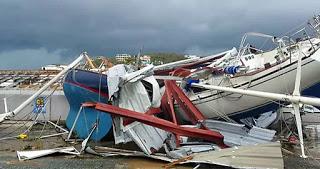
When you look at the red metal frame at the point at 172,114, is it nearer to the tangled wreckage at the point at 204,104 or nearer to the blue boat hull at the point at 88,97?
the tangled wreckage at the point at 204,104

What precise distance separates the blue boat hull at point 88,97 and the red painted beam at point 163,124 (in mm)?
3243

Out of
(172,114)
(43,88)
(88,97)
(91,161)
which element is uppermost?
(43,88)

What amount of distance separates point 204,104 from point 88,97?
5.71m

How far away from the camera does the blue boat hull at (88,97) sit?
20.8 meters

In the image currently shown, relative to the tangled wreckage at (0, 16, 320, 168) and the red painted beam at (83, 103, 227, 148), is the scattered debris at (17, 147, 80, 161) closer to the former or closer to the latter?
the tangled wreckage at (0, 16, 320, 168)

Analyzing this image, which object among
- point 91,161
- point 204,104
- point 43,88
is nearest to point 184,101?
point 204,104

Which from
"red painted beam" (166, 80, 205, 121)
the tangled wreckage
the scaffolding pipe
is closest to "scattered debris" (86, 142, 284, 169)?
the tangled wreckage

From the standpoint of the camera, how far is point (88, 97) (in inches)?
868

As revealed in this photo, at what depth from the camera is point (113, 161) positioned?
16703 mm

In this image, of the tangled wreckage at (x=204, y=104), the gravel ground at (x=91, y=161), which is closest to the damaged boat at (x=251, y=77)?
the tangled wreckage at (x=204, y=104)

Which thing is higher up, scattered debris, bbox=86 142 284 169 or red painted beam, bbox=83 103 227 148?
red painted beam, bbox=83 103 227 148

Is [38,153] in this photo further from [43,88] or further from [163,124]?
[43,88]

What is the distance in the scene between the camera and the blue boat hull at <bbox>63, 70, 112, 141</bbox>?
68.2 feet

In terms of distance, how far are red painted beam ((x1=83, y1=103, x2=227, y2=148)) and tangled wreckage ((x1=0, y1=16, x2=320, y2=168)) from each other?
0.13 feet
